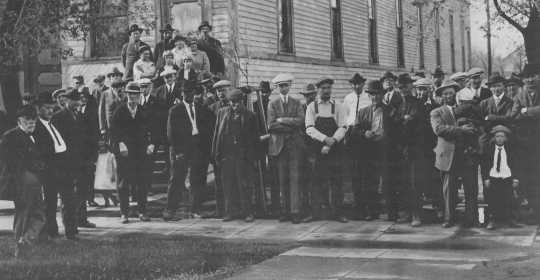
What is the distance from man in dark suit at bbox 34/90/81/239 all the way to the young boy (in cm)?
572

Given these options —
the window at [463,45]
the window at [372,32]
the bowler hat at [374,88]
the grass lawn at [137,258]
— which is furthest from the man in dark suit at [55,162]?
the window at [463,45]

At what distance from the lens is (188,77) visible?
14094mm

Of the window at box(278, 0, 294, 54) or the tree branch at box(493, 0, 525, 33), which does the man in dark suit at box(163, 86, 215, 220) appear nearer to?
the window at box(278, 0, 294, 54)

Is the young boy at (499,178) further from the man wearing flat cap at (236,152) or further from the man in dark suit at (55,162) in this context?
the man in dark suit at (55,162)

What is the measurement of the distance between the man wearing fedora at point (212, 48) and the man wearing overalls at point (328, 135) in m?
4.77

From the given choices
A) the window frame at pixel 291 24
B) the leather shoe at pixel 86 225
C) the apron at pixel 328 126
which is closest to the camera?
the apron at pixel 328 126

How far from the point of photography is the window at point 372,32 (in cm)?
2586

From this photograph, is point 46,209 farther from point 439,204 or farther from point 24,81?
point 24,81

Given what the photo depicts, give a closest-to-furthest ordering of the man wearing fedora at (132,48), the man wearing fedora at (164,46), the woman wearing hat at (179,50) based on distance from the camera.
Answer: the woman wearing hat at (179,50)
the man wearing fedora at (164,46)
the man wearing fedora at (132,48)

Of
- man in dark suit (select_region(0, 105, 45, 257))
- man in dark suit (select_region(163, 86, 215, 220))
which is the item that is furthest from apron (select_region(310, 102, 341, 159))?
man in dark suit (select_region(0, 105, 45, 257))

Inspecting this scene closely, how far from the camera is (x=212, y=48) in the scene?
15.5 meters

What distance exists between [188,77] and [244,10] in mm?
3839

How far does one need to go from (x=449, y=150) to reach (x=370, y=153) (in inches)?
50.0

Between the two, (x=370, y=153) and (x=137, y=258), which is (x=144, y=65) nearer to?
(x=370, y=153)
